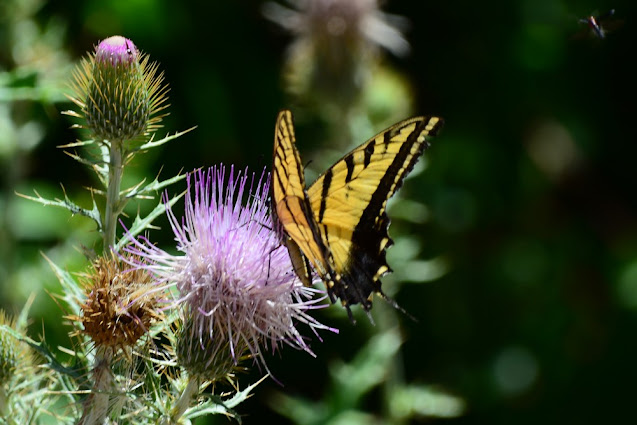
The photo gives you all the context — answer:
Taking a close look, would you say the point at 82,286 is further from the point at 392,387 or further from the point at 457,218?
the point at 457,218

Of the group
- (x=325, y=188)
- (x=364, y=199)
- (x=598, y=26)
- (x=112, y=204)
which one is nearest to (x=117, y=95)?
(x=112, y=204)

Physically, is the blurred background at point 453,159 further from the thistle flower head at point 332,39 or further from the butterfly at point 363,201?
the butterfly at point 363,201

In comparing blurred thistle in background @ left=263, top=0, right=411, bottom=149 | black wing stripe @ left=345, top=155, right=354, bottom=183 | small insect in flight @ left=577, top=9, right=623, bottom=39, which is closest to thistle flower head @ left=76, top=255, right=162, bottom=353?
black wing stripe @ left=345, top=155, right=354, bottom=183

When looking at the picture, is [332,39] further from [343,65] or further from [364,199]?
[364,199]

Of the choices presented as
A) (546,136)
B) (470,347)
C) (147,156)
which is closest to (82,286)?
(147,156)

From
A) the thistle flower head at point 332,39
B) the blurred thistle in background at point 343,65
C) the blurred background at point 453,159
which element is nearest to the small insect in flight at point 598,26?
the blurred background at point 453,159

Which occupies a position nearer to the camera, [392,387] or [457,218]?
[392,387]
